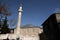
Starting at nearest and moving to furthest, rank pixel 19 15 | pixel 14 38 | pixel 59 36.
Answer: pixel 59 36
pixel 14 38
pixel 19 15

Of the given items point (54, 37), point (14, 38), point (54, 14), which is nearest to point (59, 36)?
point (54, 37)

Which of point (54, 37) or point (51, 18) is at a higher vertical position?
point (51, 18)

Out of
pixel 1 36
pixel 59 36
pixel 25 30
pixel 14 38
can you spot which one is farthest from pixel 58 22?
pixel 25 30

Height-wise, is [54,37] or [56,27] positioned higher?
[56,27]

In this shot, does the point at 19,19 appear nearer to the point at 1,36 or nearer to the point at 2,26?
the point at 1,36

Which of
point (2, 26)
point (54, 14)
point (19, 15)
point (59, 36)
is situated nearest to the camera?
point (59, 36)

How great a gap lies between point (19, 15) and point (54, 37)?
34.7ft

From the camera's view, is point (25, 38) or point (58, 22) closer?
point (58, 22)

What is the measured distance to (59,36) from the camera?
637 inches

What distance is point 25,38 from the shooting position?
25.5 metres

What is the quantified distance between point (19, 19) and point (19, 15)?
757 millimetres

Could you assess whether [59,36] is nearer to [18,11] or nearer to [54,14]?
[54,14]

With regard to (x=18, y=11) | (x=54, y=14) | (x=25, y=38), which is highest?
(x=18, y=11)

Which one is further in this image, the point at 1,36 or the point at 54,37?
the point at 1,36
